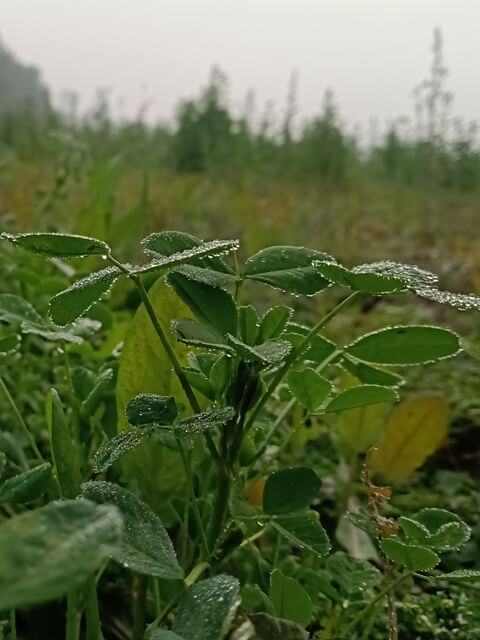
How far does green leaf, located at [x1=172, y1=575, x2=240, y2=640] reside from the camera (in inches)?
10.4

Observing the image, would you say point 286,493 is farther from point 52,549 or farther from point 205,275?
point 52,549

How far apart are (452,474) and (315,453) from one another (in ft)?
0.52

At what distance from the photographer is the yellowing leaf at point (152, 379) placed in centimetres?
47

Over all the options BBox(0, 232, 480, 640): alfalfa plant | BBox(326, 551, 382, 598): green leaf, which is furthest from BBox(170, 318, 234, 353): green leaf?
BBox(326, 551, 382, 598): green leaf

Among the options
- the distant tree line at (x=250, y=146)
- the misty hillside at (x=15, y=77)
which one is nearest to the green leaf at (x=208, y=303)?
the distant tree line at (x=250, y=146)

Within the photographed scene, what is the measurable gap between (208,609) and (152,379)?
8.3 inches

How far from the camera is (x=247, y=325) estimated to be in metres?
0.40

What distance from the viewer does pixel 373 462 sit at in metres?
0.73

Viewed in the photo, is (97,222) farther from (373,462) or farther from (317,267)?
(317,267)

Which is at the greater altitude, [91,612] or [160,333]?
[160,333]

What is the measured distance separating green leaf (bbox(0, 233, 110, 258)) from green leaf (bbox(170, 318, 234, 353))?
51mm

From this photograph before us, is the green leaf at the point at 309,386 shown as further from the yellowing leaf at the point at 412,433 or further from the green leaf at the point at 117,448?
the yellowing leaf at the point at 412,433

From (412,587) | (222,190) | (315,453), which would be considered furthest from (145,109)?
(412,587)

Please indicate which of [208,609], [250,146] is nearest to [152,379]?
[208,609]
